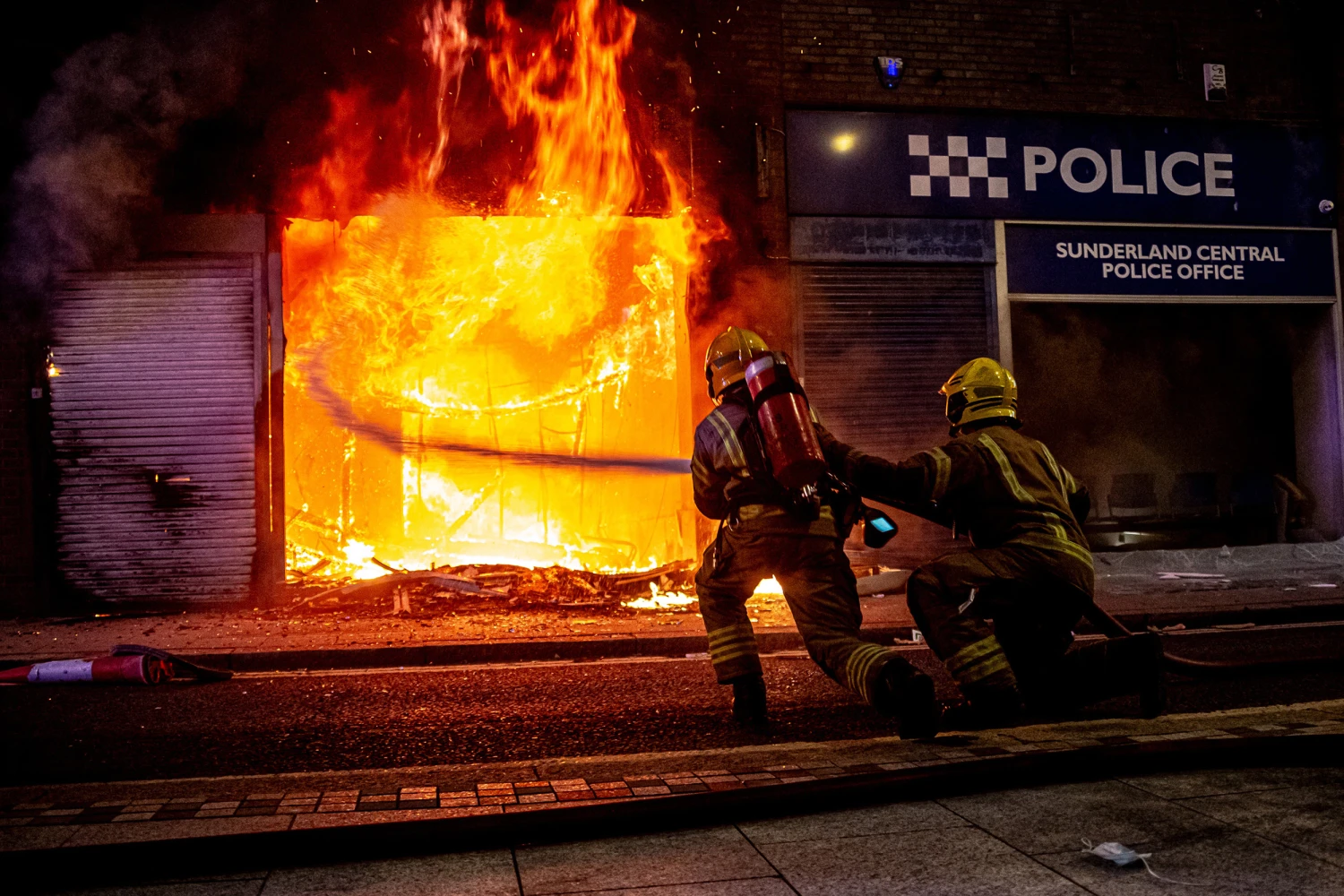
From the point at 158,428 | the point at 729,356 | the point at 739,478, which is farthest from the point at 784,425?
the point at 158,428

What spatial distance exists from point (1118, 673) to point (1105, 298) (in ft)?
27.5

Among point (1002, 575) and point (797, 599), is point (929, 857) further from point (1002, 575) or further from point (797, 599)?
point (1002, 575)

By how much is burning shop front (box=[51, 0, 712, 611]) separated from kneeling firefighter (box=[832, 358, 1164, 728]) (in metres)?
4.94

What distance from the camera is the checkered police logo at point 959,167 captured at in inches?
448

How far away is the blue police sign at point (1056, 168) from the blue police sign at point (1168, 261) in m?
0.16

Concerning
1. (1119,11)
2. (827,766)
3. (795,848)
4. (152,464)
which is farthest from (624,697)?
(1119,11)

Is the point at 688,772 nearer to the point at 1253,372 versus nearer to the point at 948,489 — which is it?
the point at 948,489

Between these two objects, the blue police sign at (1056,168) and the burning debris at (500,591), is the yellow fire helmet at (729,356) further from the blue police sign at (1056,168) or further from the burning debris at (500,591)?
the blue police sign at (1056,168)

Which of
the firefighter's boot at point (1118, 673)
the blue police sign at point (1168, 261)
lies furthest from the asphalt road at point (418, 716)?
the blue police sign at point (1168, 261)

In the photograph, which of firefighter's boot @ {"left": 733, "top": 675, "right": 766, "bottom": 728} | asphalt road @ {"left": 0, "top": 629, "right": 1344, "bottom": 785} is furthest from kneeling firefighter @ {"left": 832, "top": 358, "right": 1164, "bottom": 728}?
firefighter's boot @ {"left": 733, "top": 675, "right": 766, "bottom": 728}

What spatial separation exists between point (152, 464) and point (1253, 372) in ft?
40.5

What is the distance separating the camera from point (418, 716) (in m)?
5.11

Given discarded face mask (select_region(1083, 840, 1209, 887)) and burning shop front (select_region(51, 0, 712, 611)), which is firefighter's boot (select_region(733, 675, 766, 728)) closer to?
discarded face mask (select_region(1083, 840, 1209, 887))

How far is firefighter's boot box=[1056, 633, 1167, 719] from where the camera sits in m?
4.26
